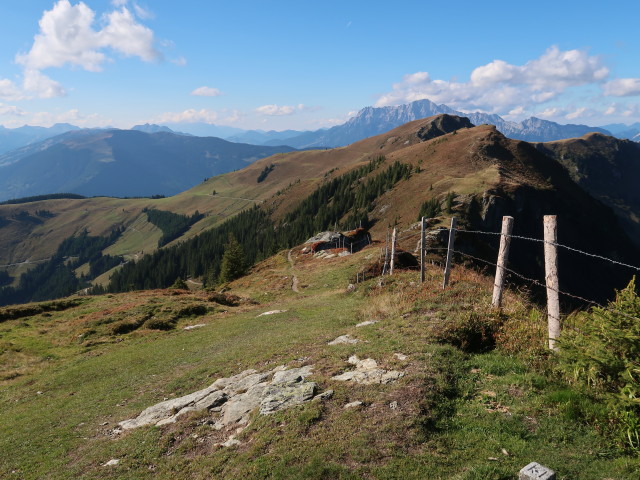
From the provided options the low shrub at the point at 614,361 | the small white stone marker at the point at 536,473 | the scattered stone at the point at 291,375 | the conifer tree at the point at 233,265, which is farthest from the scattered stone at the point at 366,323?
the conifer tree at the point at 233,265

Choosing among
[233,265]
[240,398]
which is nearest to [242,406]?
[240,398]

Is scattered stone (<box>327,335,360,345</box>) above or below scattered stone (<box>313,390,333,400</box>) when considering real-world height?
below

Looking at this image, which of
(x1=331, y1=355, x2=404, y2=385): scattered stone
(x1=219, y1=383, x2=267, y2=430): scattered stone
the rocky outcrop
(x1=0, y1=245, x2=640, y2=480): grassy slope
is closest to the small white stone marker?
(x1=0, y1=245, x2=640, y2=480): grassy slope

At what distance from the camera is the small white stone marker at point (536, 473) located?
614 centimetres

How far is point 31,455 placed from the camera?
1196cm

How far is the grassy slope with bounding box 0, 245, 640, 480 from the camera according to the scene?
287 inches

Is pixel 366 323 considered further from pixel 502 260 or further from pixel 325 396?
pixel 325 396

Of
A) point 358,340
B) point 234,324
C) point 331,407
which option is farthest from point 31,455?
point 234,324

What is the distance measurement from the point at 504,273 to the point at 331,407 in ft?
26.8

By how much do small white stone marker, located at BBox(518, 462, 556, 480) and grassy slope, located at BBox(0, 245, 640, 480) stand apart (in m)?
0.42

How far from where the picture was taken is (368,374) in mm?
10828

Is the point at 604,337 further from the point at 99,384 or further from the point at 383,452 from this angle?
the point at 99,384

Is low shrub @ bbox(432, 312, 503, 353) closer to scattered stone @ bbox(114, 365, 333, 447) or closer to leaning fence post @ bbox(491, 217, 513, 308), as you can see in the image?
leaning fence post @ bbox(491, 217, 513, 308)

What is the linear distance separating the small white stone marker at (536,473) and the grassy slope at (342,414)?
416mm
